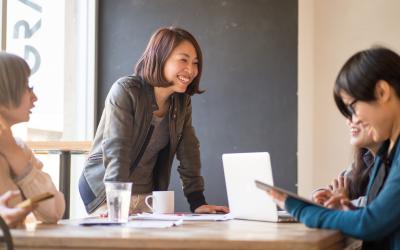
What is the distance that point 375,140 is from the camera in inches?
64.1

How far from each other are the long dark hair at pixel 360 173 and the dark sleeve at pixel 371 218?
1.94 feet

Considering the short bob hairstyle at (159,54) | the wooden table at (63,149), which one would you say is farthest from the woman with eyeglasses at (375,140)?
the wooden table at (63,149)

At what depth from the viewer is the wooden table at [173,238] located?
1.28m

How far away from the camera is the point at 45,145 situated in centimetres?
310

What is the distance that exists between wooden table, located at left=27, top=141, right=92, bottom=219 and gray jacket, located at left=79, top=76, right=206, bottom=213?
582 millimetres

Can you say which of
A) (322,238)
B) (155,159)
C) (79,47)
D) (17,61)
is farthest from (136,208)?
(79,47)

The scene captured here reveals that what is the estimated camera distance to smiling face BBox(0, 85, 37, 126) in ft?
5.79

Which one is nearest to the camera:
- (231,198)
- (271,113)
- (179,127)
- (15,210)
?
(15,210)

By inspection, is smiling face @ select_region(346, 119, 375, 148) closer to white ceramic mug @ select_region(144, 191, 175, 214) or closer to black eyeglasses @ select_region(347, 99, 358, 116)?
black eyeglasses @ select_region(347, 99, 358, 116)

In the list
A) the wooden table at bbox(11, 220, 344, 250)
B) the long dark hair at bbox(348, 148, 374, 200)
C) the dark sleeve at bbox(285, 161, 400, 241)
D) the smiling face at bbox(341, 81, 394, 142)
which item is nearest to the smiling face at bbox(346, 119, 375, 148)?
the smiling face at bbox(341, 81, 394, 142)

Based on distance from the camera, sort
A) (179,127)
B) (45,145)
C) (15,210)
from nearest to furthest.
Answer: (15,210)
(179,127)
(45,145)

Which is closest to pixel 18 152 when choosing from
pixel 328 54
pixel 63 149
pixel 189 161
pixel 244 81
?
pixel 189 161

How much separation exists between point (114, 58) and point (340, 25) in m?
1.45

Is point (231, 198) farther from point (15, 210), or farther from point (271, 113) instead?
point (271, 113)
